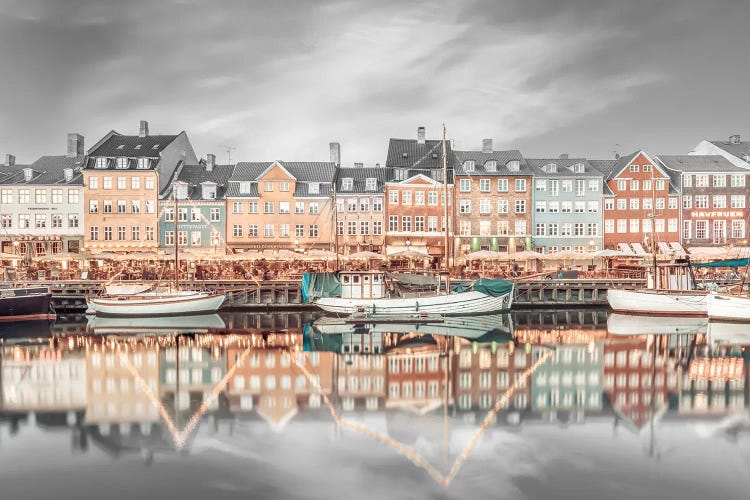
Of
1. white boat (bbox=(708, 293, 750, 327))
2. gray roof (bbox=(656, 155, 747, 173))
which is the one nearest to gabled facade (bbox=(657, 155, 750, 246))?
gray roof (bbox=(656, 155, 747, 173))

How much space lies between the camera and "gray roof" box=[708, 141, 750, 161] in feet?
193

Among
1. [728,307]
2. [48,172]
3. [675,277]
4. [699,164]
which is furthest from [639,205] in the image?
[48,172]

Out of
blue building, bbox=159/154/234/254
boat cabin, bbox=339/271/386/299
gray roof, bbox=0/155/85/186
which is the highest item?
gray roof, bbox=0/155/85/186

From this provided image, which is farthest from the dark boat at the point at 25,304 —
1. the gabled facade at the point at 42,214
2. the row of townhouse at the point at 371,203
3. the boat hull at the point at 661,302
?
the boat hull at the point at 661,302

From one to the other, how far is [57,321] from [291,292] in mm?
15512

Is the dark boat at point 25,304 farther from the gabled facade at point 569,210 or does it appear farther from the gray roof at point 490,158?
the gabled facade at point 569,210

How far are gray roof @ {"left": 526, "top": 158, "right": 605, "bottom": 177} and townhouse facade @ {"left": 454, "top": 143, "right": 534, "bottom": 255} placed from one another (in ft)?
7.60

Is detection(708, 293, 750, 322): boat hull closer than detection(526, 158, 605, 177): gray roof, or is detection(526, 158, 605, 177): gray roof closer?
detection(708, 293, 750, 322): boat hull

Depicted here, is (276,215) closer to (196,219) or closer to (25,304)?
(196,219)

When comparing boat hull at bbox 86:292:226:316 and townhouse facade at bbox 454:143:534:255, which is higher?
townhouse facade at bbox 454:143:534:255

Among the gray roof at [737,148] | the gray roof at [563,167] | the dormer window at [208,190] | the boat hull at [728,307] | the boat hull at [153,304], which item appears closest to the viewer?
the boat hull at [728,307]

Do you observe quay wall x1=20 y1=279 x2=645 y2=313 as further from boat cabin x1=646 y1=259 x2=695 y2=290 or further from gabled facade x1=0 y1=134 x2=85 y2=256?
gabled facade x1=0 y1=134 x2=85 y2=256

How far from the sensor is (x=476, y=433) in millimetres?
15375

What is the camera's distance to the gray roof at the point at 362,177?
182 ft
